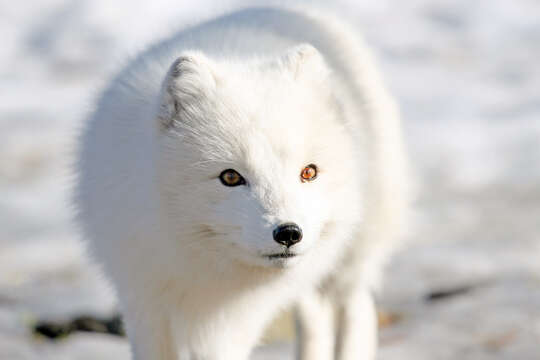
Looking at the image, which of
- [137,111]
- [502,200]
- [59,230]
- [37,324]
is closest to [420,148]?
[502,200]

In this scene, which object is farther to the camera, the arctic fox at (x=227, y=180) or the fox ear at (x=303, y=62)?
the fox ear at (x=303, y=62)

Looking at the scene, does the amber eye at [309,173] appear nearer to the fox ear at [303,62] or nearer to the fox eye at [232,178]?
the fox eye at [232,178]

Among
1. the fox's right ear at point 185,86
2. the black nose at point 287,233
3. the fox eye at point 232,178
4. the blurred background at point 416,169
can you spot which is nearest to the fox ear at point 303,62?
the fox's right ear at point 185,86

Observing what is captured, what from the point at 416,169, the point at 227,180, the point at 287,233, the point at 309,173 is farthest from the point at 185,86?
the point at 416,169

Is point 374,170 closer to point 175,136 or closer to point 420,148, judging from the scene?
point 175,136

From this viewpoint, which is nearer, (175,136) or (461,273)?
(175,136)

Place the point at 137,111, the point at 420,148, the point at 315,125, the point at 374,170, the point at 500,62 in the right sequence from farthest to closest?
the point at 500,62 < the point at 420,148 < the point at 374,170 < the point at 137,111 < the point at 315,125

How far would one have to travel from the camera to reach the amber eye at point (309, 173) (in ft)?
10.3

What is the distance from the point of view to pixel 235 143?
3057 millimetres

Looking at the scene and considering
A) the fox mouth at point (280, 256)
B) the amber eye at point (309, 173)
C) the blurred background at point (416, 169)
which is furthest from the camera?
the blurred background at point (416, 169)

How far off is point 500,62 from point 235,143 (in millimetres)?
8357

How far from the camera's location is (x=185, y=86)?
3.18 metres

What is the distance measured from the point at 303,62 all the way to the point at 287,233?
0.80 m

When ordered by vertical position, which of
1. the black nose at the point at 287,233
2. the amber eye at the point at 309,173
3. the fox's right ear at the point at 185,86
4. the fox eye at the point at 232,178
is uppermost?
the fox's right ear at the point at 185,86
